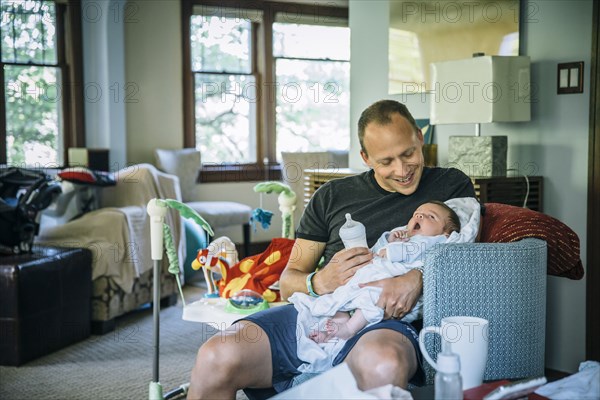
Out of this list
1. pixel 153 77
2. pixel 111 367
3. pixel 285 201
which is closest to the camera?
pixel 285 201

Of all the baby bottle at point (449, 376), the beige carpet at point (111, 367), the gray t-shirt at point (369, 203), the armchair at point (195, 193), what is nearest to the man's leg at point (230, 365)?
the gray t-shirt at point (369, 203)

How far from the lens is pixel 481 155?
3.28m

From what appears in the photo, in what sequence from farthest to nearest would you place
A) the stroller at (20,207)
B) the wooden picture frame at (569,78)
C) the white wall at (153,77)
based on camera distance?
the white wall at (153,77) → the stroller at (20,207) → the wooden picture frame at (569,78)

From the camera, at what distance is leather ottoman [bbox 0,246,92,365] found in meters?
3.48

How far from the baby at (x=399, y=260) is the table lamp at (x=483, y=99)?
4.03 ft

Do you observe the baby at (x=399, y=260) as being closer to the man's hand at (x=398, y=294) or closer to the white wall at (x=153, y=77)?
the man's hand at (x=398, y=294)

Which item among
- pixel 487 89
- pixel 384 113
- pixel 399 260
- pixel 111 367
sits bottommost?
pixel 111 367

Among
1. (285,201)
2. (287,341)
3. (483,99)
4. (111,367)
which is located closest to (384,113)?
(287,341)

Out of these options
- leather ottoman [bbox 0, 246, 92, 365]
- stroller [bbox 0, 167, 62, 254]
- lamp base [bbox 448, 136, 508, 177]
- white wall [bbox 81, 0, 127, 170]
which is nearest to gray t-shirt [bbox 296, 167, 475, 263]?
lamp base [bbox 448, 136, 508, 177]

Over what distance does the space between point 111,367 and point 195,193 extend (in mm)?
3184

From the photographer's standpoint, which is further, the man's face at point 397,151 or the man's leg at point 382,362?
the man's face at point 397,151

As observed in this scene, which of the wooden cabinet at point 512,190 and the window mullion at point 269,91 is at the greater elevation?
the window mullion at point 269,91

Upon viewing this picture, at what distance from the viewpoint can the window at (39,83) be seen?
5.88 metres

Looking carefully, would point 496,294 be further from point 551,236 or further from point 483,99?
point 483,99
